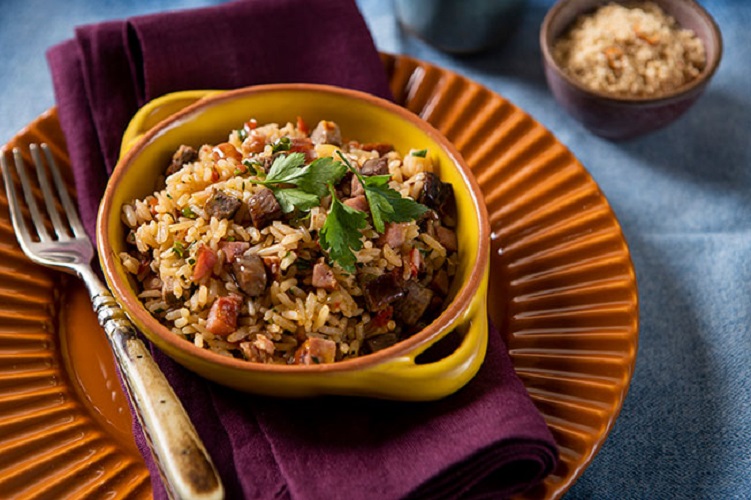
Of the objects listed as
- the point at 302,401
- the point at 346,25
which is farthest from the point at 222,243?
Answer: the point at 346,25

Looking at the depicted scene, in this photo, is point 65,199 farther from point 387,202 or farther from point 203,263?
point 387,202

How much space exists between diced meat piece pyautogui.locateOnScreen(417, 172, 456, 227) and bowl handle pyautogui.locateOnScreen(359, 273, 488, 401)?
0.35 m

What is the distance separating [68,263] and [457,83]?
1.69 meters

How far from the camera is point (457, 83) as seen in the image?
3.28 metres

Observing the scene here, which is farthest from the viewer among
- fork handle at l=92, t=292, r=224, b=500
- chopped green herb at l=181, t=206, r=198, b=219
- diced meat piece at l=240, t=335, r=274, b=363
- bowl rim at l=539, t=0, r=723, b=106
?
bowl rim at l=539, t=0, r=723, b=106

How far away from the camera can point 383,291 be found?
2.29m

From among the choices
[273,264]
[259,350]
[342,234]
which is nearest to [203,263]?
[273,264]

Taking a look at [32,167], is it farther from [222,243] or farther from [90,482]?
[90,482]

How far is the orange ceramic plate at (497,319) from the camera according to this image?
2.27m

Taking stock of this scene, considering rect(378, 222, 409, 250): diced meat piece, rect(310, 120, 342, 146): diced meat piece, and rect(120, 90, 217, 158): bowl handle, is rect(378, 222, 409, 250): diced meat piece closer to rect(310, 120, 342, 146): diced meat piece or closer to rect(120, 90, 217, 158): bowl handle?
rect(310, 120, 342, 146): diced meat piece

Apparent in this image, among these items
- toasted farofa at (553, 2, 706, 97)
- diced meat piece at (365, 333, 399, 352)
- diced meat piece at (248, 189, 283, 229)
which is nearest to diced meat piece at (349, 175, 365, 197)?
diced meat piece at (248, 189, 283, 229)

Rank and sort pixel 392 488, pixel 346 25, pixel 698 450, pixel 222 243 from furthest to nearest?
pixel 346 25
pixel 698 450
pixel 222 243
pixel 392 488

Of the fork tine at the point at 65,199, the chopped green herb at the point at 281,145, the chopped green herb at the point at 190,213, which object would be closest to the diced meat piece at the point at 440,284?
the chopped green herb at the point at 281,145

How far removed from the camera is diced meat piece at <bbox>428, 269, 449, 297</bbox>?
7.97ft
